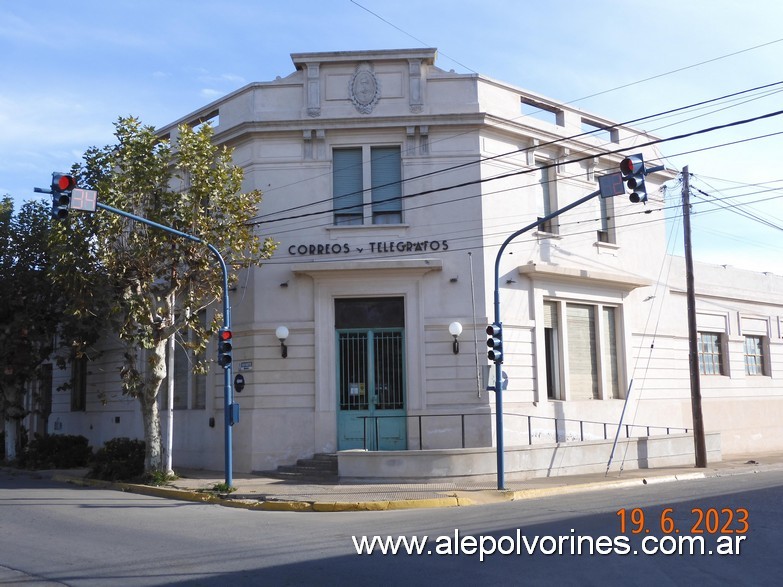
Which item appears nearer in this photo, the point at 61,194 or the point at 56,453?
the point at 61,194

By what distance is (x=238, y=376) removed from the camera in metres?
18.6

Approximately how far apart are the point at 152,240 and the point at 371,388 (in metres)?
6.68

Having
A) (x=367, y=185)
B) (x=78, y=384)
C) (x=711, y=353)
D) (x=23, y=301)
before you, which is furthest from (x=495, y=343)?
(x=78, y=384)

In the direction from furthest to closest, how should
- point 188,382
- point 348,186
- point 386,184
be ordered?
point 188,382
point 348,186
point 386,184

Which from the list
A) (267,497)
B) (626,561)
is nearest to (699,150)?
(626,561)

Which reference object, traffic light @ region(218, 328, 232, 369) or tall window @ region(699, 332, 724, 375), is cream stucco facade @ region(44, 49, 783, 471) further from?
tall window @ region(699, 332, 724, 375)

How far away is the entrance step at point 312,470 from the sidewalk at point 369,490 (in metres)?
0.57

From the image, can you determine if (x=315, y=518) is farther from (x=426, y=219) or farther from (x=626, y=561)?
(x=426, y=219)

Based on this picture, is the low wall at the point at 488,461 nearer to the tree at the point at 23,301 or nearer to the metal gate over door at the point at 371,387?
the metal gate over door at the point at 371,387

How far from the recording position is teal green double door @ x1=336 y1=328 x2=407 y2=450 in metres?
20.7

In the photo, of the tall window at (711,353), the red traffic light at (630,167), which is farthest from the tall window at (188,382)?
the tall window at (711,353)

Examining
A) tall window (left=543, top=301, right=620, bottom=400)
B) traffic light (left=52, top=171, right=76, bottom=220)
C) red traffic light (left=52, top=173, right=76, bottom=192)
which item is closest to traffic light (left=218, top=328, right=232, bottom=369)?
traffic light (left=52, top=171, right=76, bottom=220)

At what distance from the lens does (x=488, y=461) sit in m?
18.9

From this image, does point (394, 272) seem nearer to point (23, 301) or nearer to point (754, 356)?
point (23, 301)
